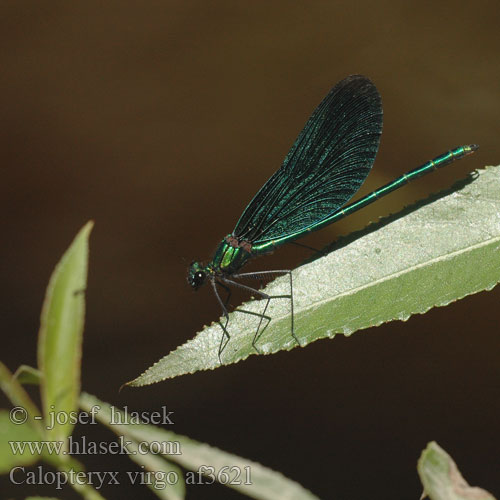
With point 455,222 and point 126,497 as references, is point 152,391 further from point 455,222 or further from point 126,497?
point 455,222

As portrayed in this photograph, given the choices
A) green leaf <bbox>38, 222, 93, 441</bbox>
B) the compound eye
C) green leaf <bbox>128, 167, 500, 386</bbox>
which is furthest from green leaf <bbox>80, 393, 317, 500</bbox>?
the compound eye

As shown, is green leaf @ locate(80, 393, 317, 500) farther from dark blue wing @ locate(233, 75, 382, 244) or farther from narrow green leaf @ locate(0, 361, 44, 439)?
dark blue wing @ locate(233, 75, 382, 244)

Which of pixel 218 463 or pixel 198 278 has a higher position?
pixel 198 278

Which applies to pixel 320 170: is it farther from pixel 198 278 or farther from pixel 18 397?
pixel 18 397

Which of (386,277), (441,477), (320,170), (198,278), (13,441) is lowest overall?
(441,477)

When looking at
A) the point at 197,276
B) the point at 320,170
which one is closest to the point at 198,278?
the point at 197,276

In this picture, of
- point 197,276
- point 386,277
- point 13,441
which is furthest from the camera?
point 197,276
